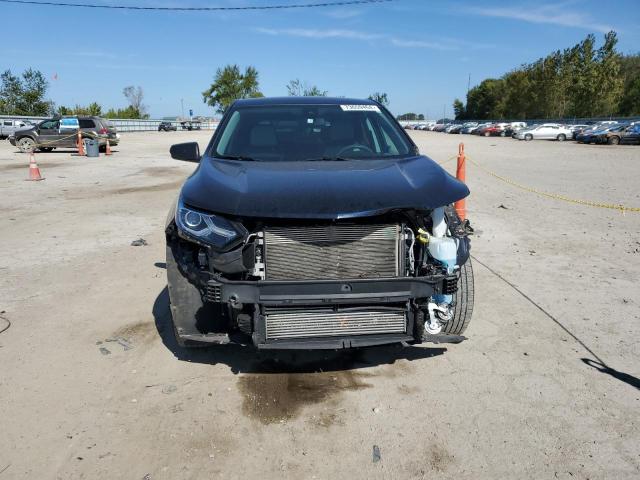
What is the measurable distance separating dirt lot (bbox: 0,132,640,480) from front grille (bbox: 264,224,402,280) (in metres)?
0.82

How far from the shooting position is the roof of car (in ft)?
15.1

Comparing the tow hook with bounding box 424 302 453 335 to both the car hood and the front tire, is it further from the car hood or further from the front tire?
the car hood

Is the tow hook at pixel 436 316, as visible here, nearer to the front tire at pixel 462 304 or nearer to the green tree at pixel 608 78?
the front tire at pixel 462 304

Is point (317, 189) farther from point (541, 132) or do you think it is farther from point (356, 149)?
point (541, 132)

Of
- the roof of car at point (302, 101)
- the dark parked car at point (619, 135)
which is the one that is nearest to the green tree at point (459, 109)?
the dark parked car at point (619, 135)

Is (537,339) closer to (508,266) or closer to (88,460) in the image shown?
(508,266)

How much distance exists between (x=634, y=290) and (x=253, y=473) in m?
4.25

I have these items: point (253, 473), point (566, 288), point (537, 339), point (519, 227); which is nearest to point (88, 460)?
point (253, 473)

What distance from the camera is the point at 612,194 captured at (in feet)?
35.9

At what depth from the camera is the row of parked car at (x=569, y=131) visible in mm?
34125

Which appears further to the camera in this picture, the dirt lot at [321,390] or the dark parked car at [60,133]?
the dark parked car at [60,133]

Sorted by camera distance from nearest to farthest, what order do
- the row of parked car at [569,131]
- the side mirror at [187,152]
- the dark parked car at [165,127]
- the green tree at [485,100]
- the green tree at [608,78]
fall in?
the side mirror at [187,152], the row of parked car at [569,131], the green tree at [608,78], the dark parked car at [165,127], the green tree at [485,100]

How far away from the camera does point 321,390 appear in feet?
10.4

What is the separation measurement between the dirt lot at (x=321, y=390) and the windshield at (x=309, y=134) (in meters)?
1.54
